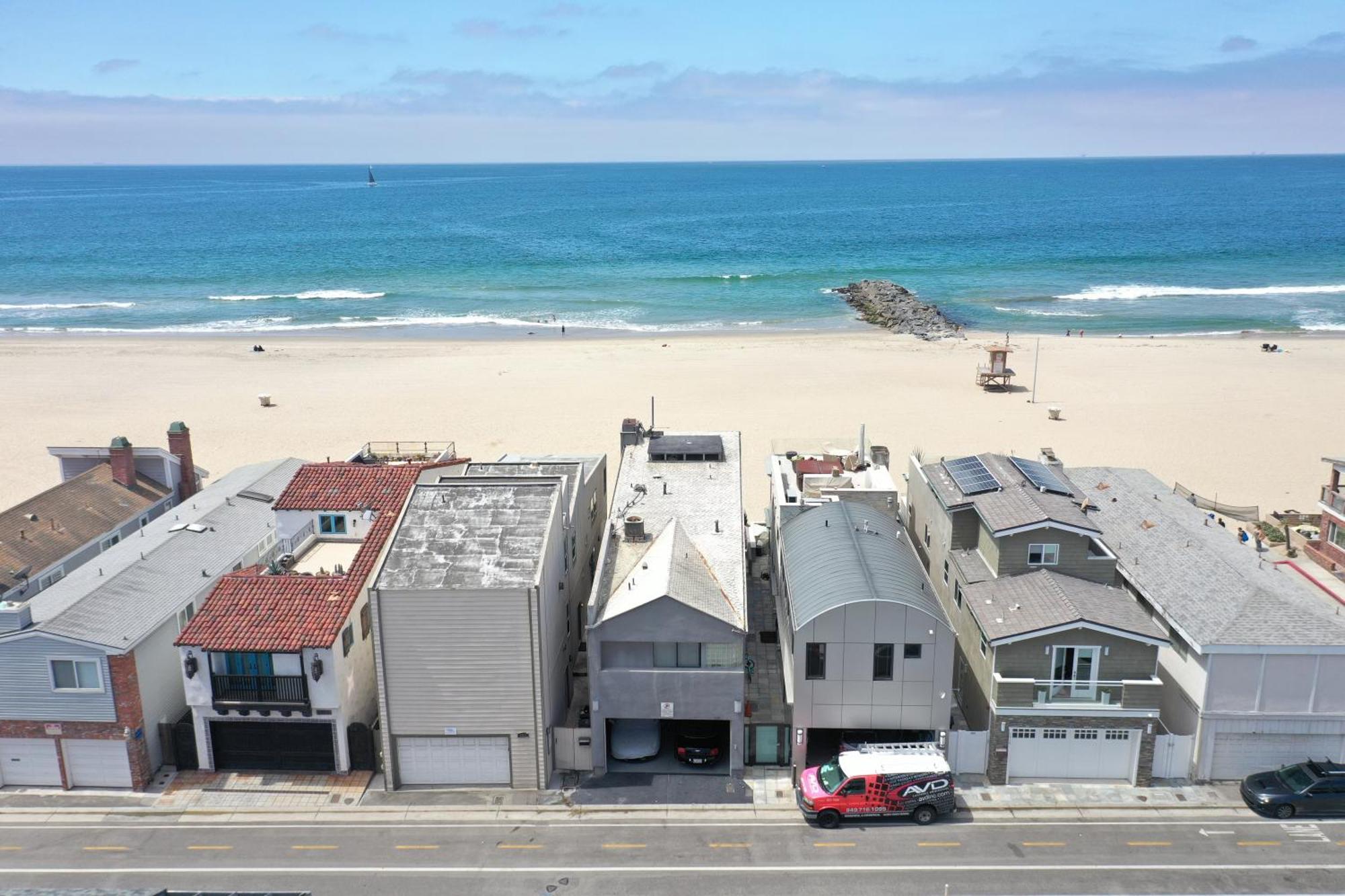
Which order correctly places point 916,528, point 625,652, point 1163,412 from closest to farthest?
point 625,652
point 916,528
point 1163,412

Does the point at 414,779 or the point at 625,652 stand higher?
the point at 625,652

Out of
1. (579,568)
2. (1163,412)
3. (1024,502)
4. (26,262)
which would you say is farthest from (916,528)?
(26,262)

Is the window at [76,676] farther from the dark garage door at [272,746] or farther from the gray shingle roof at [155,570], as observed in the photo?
the dark garage door at [272,746]

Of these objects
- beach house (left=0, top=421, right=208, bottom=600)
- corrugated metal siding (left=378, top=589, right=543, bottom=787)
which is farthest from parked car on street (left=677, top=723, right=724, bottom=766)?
beach house (left=0, top=421, right=208, bottom=600)

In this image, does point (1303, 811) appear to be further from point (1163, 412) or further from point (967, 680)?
point (1163, 412)

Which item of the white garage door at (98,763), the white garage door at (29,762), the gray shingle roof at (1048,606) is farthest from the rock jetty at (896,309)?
the white garage door at (29,762)
